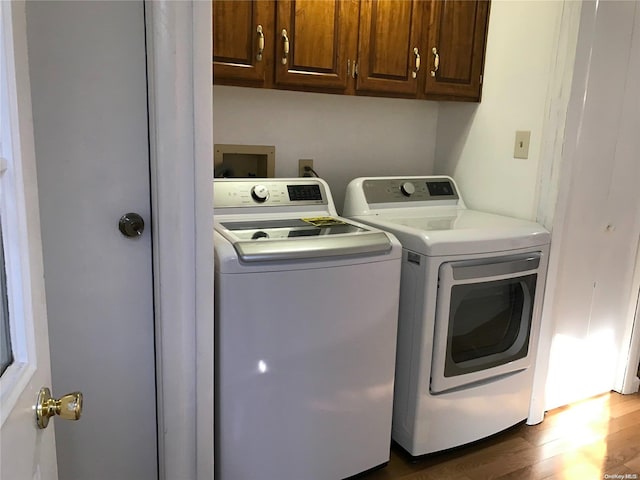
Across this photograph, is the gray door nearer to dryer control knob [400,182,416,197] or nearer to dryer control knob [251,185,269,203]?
dryer control knob [251,185,269,203]

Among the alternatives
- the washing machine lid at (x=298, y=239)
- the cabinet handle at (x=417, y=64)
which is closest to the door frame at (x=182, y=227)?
the washing machine lid at (x=298, y=239)

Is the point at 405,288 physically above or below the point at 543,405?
above

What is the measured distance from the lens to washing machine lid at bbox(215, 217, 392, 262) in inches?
58.1

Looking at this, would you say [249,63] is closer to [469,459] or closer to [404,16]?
[404,16]

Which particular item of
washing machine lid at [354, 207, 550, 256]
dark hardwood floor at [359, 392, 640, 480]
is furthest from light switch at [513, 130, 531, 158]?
dark hardwood floor at [359, 392, 640, 480]

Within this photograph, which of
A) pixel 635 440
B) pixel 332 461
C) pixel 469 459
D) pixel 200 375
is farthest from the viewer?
pixel 635 440

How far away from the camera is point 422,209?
2.32m

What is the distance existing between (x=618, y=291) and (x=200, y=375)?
2077 mm

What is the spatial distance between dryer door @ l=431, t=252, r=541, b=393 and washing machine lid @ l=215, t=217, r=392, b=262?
1.10ft

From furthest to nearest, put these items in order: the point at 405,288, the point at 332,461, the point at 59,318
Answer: the point at 405,288 < the point at 332,461 < the point at 59,318

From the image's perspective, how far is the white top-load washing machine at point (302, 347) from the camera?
1486 millimetres

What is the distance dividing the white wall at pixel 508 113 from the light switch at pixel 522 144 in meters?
0.02

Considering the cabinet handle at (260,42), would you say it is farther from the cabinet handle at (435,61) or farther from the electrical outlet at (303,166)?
the cabinet handle at (435,61)

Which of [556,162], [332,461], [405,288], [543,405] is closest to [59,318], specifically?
[332,461]
